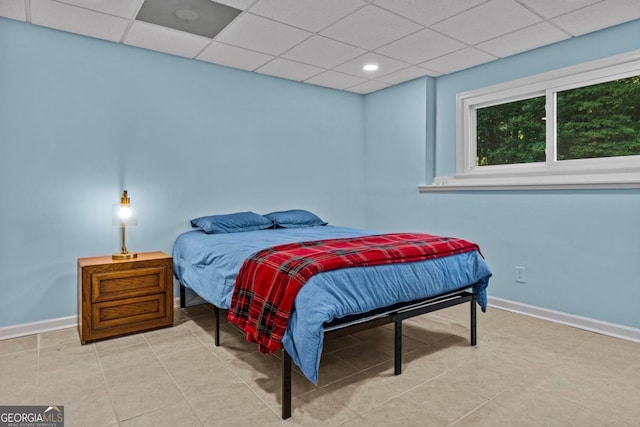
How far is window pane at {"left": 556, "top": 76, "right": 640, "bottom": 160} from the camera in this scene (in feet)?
9.53

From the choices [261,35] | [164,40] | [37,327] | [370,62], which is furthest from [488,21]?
[37,327]

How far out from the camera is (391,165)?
4492 millimetres

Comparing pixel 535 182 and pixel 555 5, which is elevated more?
pixel 555 5

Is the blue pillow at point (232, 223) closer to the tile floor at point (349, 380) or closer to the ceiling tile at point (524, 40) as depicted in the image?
the tile floor at point (349, 380)

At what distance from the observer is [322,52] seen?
3.36m

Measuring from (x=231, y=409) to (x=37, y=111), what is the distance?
8.41ft

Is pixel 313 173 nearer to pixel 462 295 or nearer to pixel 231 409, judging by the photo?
pixel 462 295

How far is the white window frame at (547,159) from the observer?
2.83 m

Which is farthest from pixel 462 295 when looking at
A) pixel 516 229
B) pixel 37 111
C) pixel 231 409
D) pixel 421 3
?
pixel 37 111

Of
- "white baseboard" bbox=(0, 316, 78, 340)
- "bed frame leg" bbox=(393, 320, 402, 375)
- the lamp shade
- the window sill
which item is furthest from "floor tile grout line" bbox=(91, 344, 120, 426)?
the window sill

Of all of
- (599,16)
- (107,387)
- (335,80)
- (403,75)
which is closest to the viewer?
(107,387)

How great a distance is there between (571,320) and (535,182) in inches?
44.4

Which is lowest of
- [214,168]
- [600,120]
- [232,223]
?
[232,223]

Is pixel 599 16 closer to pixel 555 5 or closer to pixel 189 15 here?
pixel 555 5
